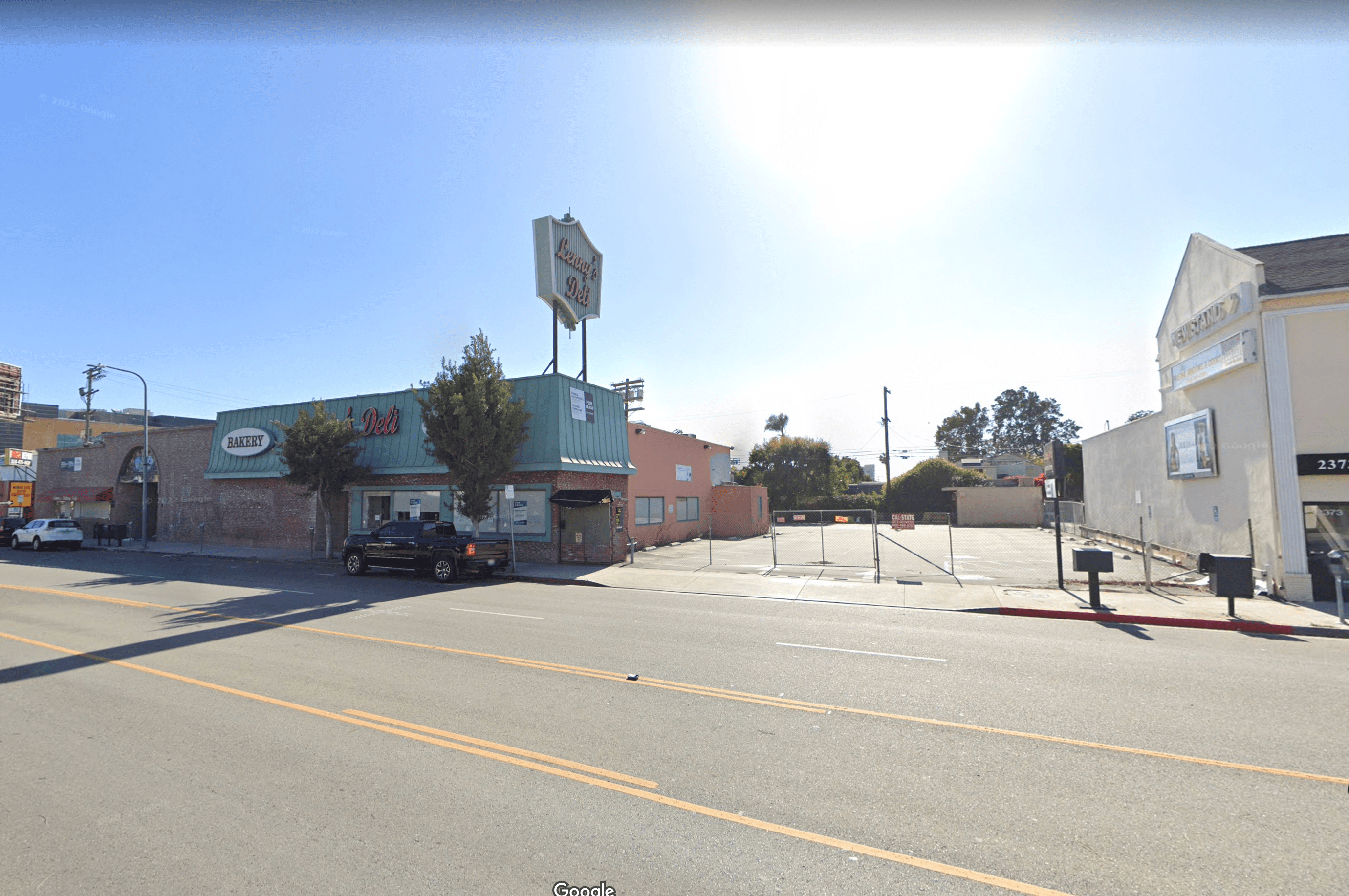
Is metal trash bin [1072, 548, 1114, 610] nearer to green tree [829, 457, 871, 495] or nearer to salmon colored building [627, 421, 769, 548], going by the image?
salmon colored building [627, 421, 769, 548]

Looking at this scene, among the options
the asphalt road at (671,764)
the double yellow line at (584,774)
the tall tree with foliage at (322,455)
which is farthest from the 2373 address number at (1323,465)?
the tall tree with foliage at (322,455)

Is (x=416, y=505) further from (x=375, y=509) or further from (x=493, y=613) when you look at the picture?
(x=493, y=613)

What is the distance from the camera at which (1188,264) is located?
1812 cm

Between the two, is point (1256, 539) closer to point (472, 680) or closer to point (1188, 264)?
point (1188, 264)

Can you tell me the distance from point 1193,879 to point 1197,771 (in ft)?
6.34

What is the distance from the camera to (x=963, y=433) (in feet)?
287

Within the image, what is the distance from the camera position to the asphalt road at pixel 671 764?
12.5 ft

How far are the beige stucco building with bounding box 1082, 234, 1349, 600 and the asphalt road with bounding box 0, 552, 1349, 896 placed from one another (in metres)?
4.77

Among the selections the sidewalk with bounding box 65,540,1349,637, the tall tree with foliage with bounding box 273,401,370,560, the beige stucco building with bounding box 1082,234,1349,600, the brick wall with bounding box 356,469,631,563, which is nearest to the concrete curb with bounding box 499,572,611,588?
the sidewalk with bounding box 65,540,1349,637

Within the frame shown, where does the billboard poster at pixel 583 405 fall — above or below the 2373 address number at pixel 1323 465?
above

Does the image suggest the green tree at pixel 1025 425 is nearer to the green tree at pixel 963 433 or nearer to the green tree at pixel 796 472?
the green tree at pixel 963 433

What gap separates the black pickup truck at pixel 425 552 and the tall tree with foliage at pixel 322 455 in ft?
13.1

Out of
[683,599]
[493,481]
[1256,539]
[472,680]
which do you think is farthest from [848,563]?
[472,680]

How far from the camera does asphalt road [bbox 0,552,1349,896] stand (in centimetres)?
381
